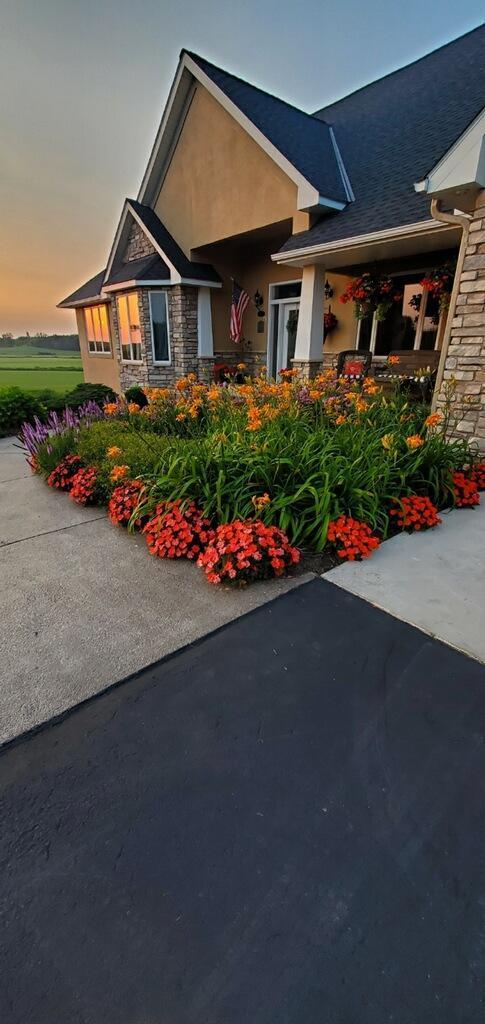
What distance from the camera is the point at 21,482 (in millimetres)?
5625

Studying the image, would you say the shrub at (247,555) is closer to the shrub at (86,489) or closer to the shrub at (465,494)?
the shrub at (86,489)

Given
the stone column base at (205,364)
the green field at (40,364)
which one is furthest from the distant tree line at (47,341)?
the stone column base at (205,364)

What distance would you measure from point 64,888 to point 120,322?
1356 cm

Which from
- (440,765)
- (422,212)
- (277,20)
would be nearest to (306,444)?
(440,765)

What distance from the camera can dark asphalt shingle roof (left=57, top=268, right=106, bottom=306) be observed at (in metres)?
14.8

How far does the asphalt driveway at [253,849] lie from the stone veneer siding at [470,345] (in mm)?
3813

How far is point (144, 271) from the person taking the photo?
11.2m

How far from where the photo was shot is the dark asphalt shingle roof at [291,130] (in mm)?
8352

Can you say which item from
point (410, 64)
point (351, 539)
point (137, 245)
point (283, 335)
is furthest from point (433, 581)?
point (410, 64)

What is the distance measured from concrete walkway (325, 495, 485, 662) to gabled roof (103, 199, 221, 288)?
31.7 ft

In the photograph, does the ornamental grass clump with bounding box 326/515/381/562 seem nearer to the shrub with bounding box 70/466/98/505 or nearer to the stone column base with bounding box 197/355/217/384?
the shrub with bounding box 70/466/98/505

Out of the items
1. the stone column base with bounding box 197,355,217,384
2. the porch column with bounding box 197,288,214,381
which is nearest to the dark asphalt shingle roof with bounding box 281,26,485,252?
the porch column with bounding box 197,288,214,381

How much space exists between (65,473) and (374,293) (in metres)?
6.69

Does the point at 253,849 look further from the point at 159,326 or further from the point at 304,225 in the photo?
the point at 159,326
